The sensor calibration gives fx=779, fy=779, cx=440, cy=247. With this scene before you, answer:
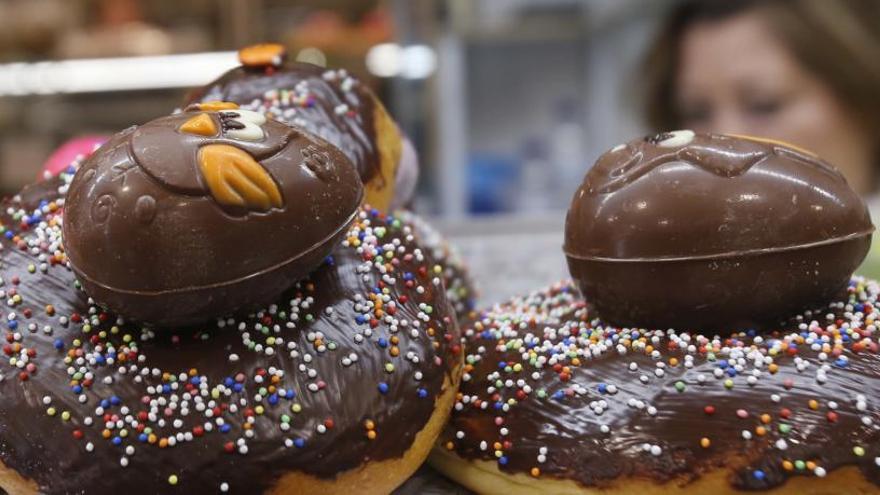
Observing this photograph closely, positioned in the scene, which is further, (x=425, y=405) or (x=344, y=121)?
(x=344, y=121)

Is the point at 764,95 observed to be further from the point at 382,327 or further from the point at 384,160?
the point at 382,327

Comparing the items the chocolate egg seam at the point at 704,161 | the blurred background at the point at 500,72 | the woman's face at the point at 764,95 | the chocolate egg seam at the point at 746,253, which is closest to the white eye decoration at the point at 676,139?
the chocolate egg seam at the point at 704,161

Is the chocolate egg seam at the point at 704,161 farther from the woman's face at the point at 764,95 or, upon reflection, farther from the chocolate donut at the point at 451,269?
the woman's face at the point at 764,95

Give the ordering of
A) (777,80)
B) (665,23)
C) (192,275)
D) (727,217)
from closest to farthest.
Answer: (192,275), (727,217), (777,80), (665,23)

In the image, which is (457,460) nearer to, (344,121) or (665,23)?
(344,121)

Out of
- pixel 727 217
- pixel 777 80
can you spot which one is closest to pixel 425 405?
pixel 727 217

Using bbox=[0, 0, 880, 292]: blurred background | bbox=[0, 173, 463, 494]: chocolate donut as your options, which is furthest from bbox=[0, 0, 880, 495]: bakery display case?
bbox=[0, 0, 880, 292]: blurred background

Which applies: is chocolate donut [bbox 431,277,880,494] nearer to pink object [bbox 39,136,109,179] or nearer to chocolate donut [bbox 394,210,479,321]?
chocolate donut [bbox 394,210,479,321]
